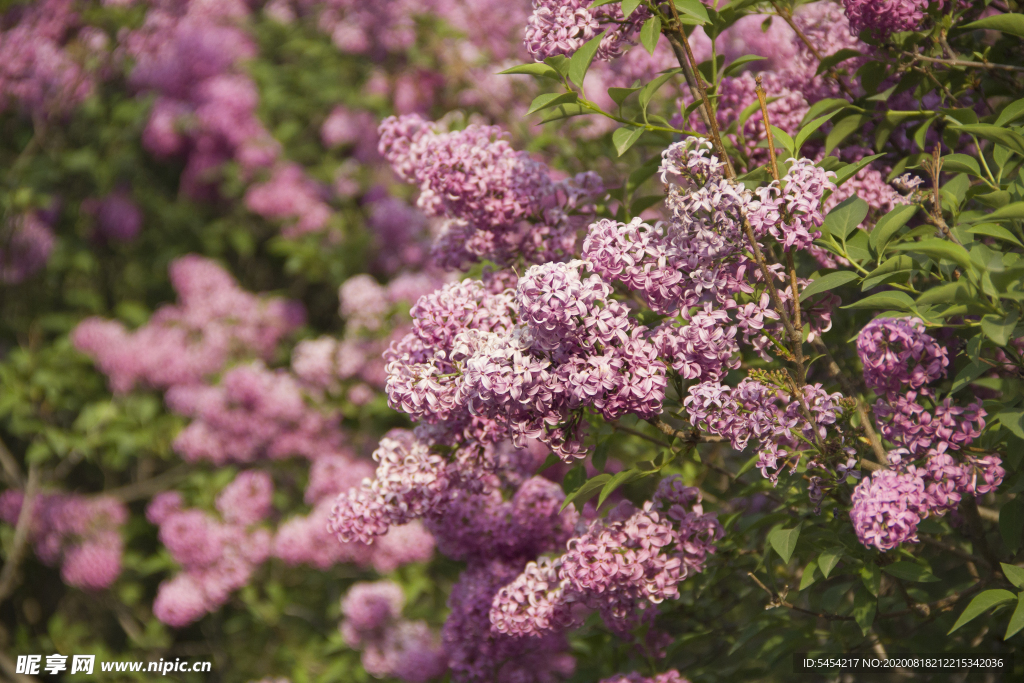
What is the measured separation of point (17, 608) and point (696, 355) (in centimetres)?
508

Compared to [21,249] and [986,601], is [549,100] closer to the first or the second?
[986,601]

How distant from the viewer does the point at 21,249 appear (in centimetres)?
461

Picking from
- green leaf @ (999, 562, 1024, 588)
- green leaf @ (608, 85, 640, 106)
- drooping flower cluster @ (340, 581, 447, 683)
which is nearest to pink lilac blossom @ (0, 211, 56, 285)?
drooping flower cluster @ (340, 581, 447, 683)

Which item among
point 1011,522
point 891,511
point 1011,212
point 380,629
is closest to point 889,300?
point 1011,212

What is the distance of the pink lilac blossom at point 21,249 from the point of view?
4.59 m

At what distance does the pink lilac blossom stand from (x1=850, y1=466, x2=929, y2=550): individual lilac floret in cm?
453

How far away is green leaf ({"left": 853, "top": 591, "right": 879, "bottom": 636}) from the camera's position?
178 cm

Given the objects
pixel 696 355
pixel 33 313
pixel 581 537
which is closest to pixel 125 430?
pixel 33 313

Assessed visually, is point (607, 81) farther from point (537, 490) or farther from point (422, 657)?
point (422, 657)

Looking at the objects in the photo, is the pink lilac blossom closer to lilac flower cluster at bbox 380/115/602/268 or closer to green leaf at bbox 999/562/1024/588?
lilac flower cluster at bbox 380/115/602/268

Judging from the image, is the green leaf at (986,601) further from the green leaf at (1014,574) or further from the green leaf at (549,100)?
the green leaf at (549,100)

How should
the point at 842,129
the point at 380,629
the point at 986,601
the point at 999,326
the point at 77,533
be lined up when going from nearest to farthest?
the point at 999,326
the point at 986,601
the point at 842,129
the point at 380,629
the point at 77,533

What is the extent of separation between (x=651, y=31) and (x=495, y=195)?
1.81ft

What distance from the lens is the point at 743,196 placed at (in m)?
1.58
